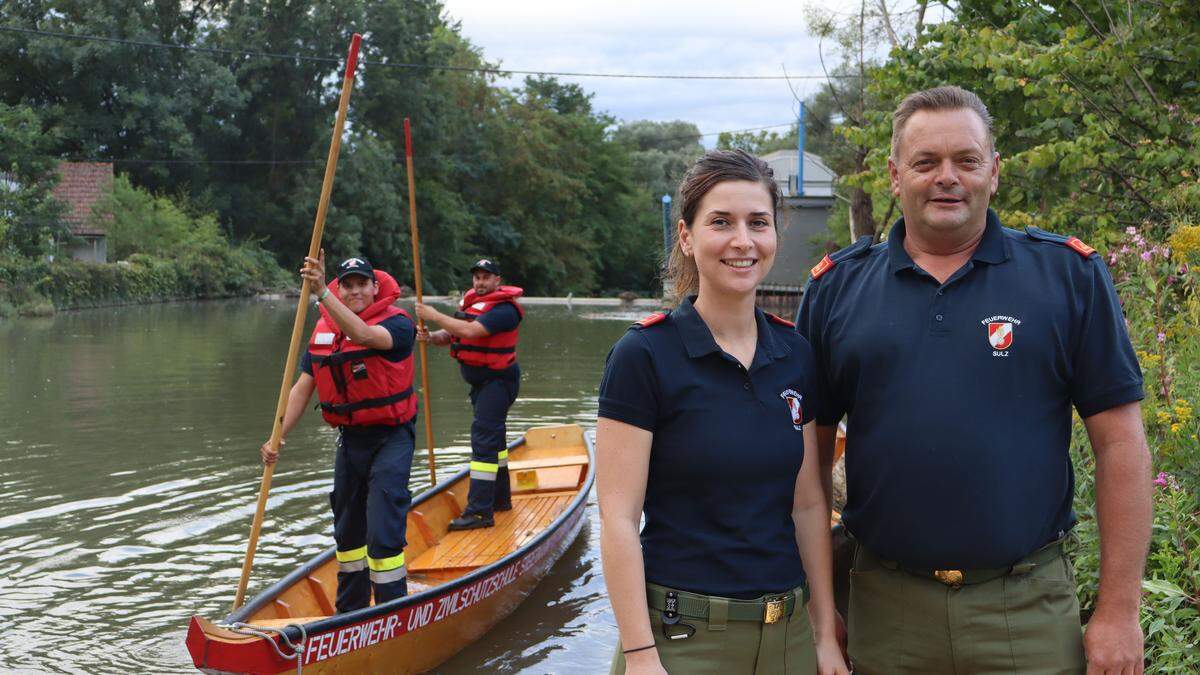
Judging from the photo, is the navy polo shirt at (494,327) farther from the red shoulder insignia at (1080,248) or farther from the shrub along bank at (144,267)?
the shrub along bank at (144,267)

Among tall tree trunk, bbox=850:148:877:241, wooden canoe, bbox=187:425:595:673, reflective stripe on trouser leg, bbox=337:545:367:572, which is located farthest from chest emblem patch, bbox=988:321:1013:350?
tall tree trunk, bbox=850:148:877:241

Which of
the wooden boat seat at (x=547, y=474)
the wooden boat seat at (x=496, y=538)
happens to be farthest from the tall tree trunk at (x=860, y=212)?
the wooden boat seat at (x=496, y=538)

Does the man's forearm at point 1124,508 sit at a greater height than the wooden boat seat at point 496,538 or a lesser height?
greater

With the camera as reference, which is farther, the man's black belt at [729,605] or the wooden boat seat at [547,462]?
the wooden boat seat at [547,462]

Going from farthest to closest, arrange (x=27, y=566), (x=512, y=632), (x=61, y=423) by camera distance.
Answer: (x=61, y=423), (x=27, y=566), (x=512, y=632)

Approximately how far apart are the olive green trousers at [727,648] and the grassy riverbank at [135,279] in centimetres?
3050

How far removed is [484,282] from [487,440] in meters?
1.12

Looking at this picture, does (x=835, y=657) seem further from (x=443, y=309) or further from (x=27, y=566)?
(x=443, y=309)

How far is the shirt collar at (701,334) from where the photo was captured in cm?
246

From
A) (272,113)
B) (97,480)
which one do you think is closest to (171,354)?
(97,480)

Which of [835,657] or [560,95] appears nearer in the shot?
[835,657]

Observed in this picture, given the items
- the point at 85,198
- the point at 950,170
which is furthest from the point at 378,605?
the point at 85,198

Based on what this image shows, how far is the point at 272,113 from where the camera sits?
4950 centimetres

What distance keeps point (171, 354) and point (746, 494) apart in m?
21.2
